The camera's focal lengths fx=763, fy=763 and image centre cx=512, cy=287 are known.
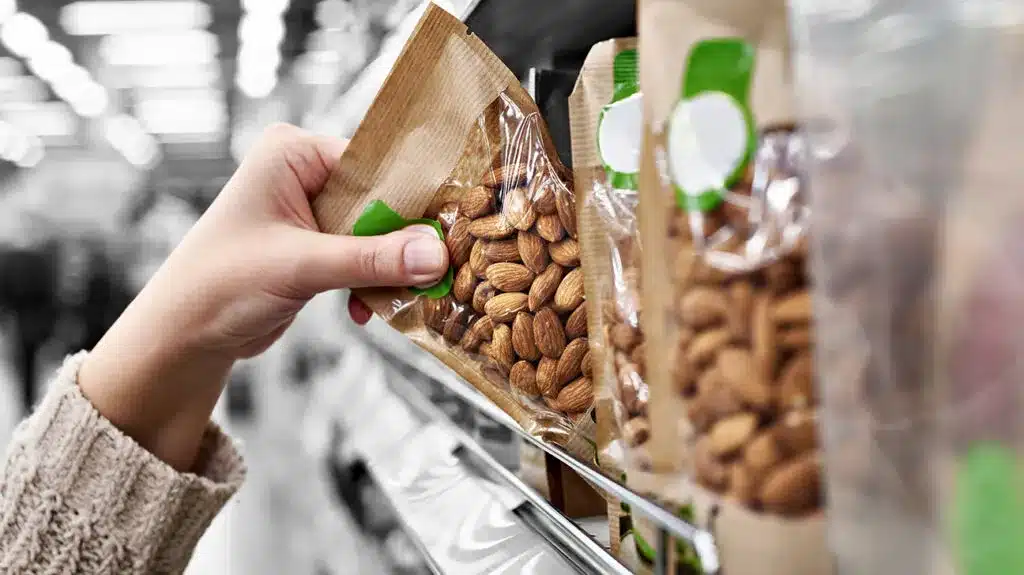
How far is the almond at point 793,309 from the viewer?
29cm

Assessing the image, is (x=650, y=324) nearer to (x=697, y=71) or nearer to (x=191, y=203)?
(x=697, y=71)

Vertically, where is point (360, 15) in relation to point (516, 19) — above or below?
above

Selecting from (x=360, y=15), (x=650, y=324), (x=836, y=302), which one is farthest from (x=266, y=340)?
(x=360, y=15)

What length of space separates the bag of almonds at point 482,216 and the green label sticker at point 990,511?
0.35 metres

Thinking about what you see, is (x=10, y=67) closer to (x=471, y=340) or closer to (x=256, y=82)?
(x=256, y=82)

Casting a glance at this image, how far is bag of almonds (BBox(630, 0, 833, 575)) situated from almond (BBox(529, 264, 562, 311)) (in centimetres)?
24

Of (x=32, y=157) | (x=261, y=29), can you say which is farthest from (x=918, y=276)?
(x=32, y=157)

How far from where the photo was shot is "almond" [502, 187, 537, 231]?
1.94 feet

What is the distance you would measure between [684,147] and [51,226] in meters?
5.25

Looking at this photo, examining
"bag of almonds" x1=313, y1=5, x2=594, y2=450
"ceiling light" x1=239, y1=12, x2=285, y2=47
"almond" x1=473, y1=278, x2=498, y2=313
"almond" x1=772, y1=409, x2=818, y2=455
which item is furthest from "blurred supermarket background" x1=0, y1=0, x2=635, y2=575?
A: "almond" x1=772, y1=409, x2=818, y2=455

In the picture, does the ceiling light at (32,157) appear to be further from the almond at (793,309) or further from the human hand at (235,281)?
the almond at (793,309)

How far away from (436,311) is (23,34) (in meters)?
3.07

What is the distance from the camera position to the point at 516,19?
30.6 inches

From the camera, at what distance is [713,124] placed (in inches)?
12.4
